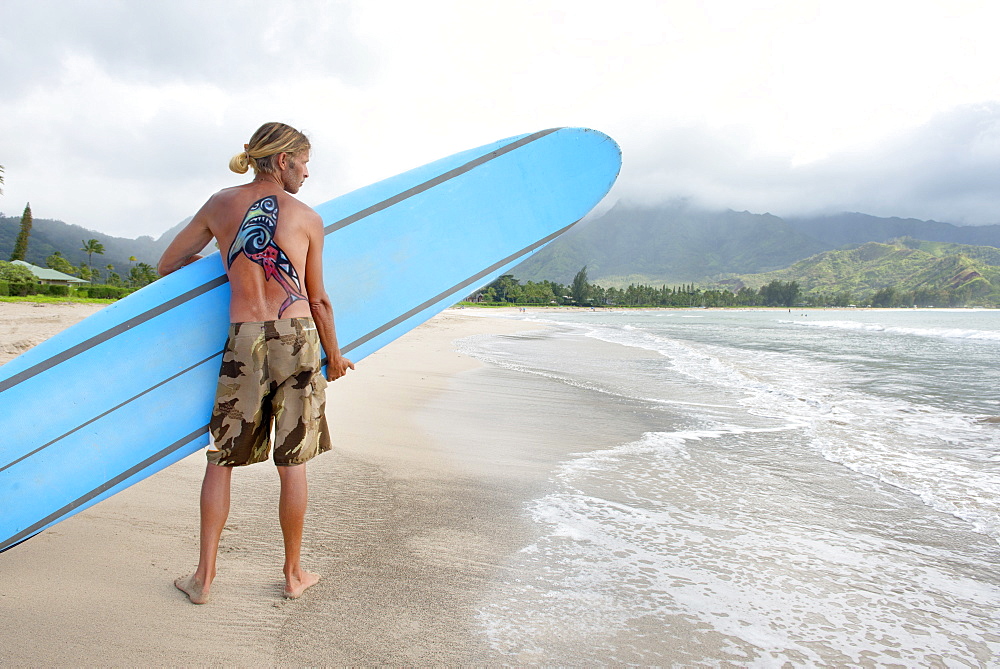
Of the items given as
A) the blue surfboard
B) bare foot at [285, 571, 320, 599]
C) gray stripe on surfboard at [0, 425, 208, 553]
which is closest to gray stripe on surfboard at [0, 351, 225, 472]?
the blue surfboard

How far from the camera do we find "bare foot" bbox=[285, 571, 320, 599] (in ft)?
5.41

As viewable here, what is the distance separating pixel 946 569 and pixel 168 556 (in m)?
2.76

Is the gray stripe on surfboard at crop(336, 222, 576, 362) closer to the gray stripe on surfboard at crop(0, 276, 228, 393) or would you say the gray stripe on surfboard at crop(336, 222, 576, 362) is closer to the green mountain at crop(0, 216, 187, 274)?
the gray stripe on surfboard at crop(0, 276, 228, 393)

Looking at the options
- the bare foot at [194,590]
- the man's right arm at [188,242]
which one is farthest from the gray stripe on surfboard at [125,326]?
the bare foot at [194,590]

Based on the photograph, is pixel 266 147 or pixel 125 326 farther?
pixel 125 326

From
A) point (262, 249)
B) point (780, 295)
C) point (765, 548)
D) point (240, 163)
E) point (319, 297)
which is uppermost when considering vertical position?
point (780, 295)

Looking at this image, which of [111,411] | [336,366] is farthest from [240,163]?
[111,411]

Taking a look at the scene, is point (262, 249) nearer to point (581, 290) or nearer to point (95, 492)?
point (95, 492)

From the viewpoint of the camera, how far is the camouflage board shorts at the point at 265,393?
5.11 feet

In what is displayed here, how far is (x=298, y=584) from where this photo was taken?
65.9 inches

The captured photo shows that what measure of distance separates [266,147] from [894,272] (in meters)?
178

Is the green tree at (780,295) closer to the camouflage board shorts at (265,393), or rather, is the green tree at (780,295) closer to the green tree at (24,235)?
the green tree at (24,235)

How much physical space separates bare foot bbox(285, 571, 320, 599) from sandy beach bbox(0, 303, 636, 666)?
3 centimetres

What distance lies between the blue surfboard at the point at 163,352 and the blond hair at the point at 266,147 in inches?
17.1
